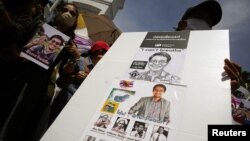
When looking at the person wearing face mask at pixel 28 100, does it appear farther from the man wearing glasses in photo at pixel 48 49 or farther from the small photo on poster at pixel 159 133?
the small photo on poster at pixel 159 133

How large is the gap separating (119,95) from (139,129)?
0.77 ft

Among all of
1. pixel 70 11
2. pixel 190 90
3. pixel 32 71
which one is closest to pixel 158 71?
pixel 190 90

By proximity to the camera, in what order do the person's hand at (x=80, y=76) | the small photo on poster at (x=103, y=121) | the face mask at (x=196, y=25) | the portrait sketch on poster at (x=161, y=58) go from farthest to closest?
the person's hand at (x=80, y=76) < the face mask at (x=196, y=25) < the portrait sketch on poster at (x=161, y=58) < the small photo on poster at (x=103, y=121)

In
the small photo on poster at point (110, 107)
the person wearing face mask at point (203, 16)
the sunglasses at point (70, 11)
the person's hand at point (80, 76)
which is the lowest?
the small photo on poster at point (110, 107)

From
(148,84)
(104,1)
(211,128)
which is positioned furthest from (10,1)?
(104,1)

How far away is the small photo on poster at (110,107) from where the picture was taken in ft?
3.72

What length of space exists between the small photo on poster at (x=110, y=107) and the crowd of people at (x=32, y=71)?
564 millimetres

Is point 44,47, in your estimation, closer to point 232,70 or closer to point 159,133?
point 159,133

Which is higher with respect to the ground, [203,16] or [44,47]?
[203,16]

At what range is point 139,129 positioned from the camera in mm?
Result: 1011

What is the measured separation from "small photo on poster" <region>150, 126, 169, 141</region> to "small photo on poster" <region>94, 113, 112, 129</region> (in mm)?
220

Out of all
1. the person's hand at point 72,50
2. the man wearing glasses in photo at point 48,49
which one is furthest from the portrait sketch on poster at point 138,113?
the person's hand at point 72,50

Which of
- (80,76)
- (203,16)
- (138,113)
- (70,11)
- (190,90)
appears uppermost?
(203,16)

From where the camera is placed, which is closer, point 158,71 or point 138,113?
point 138,113
